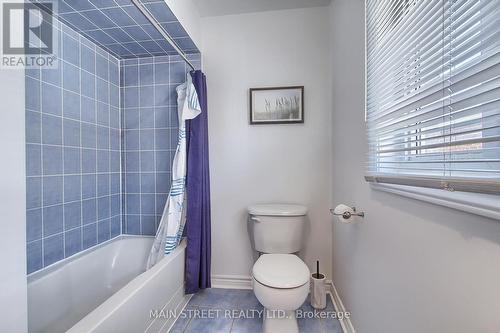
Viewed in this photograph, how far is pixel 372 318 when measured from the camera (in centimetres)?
107

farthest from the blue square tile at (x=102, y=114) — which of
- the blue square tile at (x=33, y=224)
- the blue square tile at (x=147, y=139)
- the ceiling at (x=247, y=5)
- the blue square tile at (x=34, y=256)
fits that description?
the ceiling at (x=247, y=5)

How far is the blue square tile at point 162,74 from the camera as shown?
6.55 feet

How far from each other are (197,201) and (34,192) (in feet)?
3.14

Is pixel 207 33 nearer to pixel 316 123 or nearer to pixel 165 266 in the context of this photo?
pixel 316 123

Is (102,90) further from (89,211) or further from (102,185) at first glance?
(89,211)

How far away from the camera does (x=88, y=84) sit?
1704 mm

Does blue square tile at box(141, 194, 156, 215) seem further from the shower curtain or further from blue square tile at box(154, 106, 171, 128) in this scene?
blue square tile at box(154, 106, 171, 128)

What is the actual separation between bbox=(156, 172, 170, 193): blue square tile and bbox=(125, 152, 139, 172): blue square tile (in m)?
0.21

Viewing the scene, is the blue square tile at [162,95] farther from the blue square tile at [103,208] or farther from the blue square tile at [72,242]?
the blue square tile at [72,242]

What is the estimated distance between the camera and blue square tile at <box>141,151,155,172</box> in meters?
2.02

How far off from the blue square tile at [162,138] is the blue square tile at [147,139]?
0.12 ft

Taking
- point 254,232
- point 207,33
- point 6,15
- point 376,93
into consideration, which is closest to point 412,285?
point 376,93

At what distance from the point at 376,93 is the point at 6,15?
1.37 m

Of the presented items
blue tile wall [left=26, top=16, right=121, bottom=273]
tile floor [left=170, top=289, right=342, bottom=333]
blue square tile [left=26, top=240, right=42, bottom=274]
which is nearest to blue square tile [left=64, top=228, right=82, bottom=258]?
blue tile wall [left=26, top=16, right=121, bottom=273]
